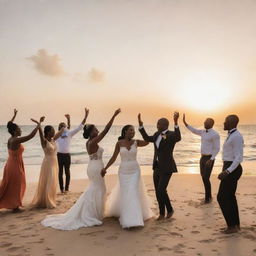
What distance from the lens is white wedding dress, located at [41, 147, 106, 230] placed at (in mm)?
7066

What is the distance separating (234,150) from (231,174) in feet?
1.57

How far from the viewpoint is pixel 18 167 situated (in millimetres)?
8711

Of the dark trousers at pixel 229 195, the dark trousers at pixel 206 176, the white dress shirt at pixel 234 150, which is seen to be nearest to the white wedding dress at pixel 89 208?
the dark trousers at pixel 229 195

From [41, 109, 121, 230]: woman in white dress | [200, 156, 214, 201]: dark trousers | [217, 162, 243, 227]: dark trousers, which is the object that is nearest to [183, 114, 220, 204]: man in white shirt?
[200, 156, 214, 201]: dark trousers

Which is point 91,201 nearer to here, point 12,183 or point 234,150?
point 12,183

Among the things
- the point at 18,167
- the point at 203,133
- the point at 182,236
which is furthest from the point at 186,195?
the point at 18,167

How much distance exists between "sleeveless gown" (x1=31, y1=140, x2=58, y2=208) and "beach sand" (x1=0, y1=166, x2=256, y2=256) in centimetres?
33

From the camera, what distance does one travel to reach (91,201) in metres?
7.21

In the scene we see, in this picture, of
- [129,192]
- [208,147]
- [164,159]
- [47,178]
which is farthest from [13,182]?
[208,147]

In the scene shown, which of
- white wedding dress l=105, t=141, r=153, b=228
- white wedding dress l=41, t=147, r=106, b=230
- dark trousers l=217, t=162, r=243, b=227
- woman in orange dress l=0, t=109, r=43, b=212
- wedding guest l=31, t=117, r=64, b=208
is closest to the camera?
dark trousers l=217, t=162, r=243, b=227

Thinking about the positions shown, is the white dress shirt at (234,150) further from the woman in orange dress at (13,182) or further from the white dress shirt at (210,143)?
the woman in orange dress at (13,182)

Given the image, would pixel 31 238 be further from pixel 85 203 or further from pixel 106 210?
pixel 106 210

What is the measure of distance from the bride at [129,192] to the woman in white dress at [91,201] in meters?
0.29

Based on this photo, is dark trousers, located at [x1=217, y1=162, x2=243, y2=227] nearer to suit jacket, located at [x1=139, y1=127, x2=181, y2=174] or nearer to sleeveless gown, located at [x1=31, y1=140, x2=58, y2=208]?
suit jacket, located at [x1=139, y1=127, x2=181, y2=174]
